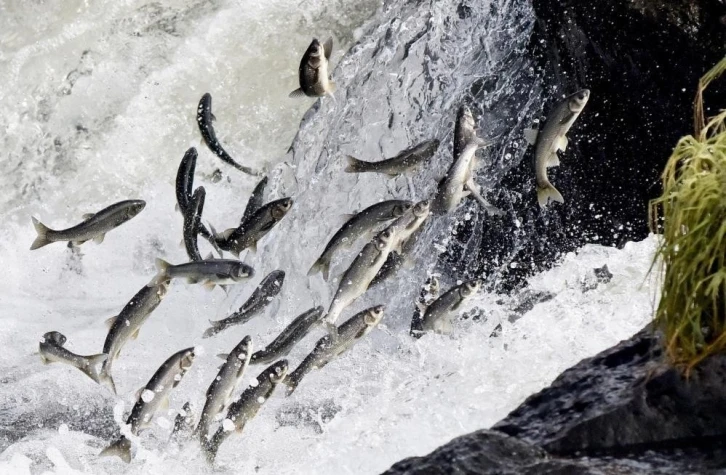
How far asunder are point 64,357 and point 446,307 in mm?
2179

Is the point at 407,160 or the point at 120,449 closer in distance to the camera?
the point at 120,449

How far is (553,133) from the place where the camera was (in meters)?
4.88

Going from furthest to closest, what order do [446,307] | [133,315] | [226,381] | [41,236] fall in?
[41,236] → [133,315] → [446,307] → [226,381]

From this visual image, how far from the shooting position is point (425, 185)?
6.56 m

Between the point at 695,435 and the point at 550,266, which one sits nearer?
the point at 695,435

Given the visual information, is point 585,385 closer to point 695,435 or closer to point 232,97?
point 695,435

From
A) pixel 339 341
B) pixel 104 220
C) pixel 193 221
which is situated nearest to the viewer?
pixel 339 341

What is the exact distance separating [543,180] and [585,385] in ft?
6.99

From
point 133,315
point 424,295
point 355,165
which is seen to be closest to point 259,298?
point 133,315

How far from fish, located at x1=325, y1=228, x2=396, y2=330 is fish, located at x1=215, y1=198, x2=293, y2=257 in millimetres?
572

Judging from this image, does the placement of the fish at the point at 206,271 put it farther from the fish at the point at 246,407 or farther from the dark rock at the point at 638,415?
the dark rock at the point at 638,415

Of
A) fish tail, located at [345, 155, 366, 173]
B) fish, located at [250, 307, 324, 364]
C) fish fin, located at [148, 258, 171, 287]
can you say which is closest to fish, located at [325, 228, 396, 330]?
fish, located at [250, 307, 324, 364]

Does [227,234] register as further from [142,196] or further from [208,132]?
[142,196]

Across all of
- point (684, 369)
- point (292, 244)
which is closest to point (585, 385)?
point (684, 369)
